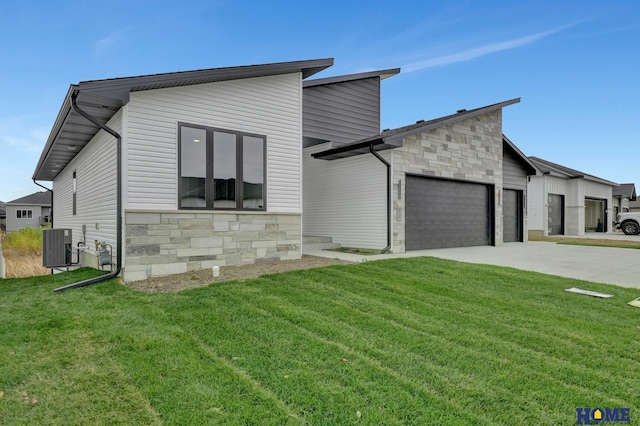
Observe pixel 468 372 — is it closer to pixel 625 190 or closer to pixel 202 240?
pixel 202 240

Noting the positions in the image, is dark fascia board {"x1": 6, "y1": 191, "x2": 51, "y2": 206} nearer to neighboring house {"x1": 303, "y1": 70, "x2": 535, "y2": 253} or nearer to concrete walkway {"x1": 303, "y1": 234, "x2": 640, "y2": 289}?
neighboring house {"x1": 303, "y1": 70, "x2": 535, "y2": 253}

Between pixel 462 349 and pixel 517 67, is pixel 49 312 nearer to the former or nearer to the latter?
pixel 462 349

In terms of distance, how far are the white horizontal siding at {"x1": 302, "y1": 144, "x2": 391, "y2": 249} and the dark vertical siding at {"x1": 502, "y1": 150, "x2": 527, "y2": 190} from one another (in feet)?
23.4

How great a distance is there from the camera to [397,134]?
994 cm

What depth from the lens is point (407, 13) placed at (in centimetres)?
1314

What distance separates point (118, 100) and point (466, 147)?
10761mm

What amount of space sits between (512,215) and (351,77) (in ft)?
30.2

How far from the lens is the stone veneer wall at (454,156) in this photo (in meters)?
10.4

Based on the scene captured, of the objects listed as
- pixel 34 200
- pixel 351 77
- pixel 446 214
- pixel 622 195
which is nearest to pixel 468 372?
pixel 446 214

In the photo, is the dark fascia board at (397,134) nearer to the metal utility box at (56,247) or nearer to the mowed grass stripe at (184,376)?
the mowed grass stripe at (184,376)

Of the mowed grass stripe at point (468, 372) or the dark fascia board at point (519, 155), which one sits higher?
the dark fascia board at point (519, 155)

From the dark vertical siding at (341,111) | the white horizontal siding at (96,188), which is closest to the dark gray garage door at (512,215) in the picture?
the dark vertical siding at (341,111)

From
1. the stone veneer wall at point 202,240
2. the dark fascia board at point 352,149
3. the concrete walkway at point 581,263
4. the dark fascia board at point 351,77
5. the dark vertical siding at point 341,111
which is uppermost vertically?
the dark fascia board at point 351,77

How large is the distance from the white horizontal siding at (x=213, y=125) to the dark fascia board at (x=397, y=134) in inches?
97.8
